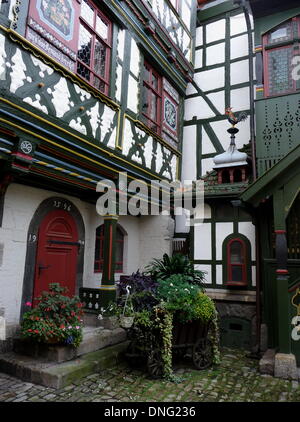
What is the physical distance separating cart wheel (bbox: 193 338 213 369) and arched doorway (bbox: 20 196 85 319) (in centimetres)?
281

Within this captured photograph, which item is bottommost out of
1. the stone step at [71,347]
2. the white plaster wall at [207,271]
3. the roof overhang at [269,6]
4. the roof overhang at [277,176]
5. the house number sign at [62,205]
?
the stone step at [71,347]

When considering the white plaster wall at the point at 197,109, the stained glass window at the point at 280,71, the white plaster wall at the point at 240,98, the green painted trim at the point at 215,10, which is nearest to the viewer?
the stained glass window at the point at 280,71

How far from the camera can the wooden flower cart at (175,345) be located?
15.7 feet

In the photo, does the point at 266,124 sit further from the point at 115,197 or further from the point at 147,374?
the point at 147,374

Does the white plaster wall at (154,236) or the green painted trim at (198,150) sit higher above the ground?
the green painted trim at (198,150)

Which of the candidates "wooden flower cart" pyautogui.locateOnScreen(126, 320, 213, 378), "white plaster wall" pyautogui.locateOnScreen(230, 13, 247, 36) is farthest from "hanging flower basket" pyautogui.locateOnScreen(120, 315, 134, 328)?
"white plaster wall" pyautogui.locateOnScreen(230, 13, 247, 36)

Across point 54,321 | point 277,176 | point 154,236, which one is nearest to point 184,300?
point 54,321

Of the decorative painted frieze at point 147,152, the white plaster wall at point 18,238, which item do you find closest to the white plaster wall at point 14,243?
the white plaster wall at point 18,238

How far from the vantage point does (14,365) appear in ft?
15.2

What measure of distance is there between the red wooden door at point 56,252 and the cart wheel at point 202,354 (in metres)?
2.83

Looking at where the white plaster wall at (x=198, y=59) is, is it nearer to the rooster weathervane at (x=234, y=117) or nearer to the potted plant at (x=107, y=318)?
the rooster weathervane at (x=234, y=117)

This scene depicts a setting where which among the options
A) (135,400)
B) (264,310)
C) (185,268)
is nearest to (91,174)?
(185,268)

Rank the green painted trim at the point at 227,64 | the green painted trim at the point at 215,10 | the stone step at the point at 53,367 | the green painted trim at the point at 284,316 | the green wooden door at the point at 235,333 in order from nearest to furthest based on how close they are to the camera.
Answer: the stone step at the point at 53,367, the green painted trim at the point at 284,316, the green wooden door at the point at 235,333, the green painted trim at the point at 227,64, the green painted trim at the point at 215,10

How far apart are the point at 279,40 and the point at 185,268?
5704 mm
